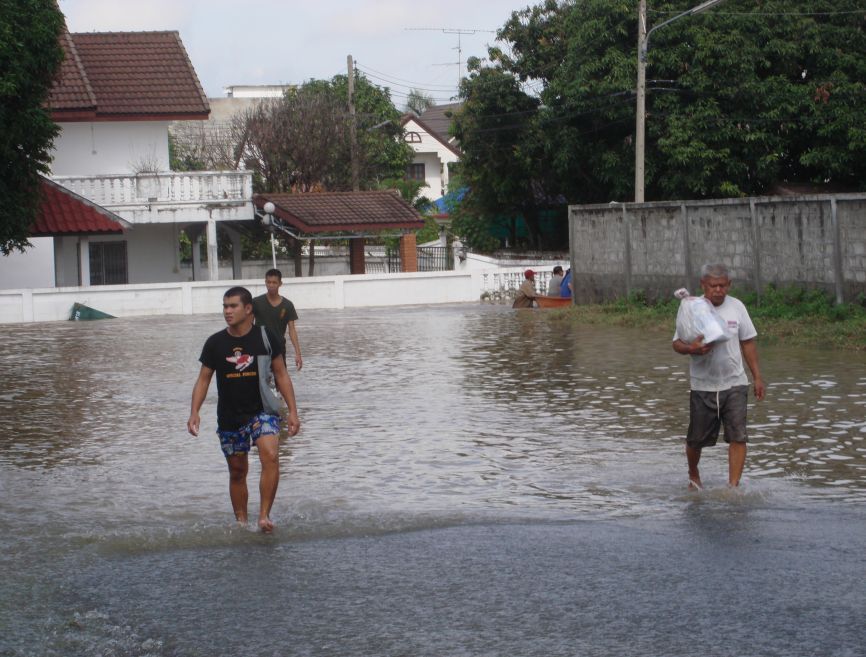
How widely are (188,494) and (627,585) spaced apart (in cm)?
403

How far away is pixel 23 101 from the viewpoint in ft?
92.3

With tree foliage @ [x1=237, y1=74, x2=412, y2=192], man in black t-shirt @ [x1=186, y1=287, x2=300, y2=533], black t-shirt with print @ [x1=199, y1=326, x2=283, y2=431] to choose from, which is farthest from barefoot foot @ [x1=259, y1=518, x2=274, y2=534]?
tree foliage @ [x1=237, y1=74, x2=412, y2=192]

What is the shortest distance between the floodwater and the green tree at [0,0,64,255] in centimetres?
1311

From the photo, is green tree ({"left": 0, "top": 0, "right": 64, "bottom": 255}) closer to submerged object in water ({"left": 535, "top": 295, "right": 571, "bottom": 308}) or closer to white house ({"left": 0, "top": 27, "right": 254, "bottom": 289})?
white house ({"left": 0, "top": 27, "right": 254, "bottom": 289})

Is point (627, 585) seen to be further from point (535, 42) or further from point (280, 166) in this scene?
point (280, 166)

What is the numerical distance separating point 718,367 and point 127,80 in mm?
36776

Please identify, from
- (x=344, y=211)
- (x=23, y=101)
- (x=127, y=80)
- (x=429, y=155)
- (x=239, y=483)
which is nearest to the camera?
(x=239, y=483)

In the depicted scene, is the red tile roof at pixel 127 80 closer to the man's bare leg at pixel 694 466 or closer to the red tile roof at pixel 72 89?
the red tile roof at pixel 72 89

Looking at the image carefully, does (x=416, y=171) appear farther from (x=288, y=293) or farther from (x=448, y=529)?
(x=448, y=529)

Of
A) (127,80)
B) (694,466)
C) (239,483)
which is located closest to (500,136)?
(127,80)

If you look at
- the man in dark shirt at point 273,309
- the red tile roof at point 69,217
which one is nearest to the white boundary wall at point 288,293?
the red tile roof at point 69,217

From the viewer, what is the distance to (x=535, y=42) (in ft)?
164

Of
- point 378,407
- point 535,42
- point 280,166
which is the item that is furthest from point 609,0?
point 378,407

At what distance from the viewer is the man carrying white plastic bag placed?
29.3ft
